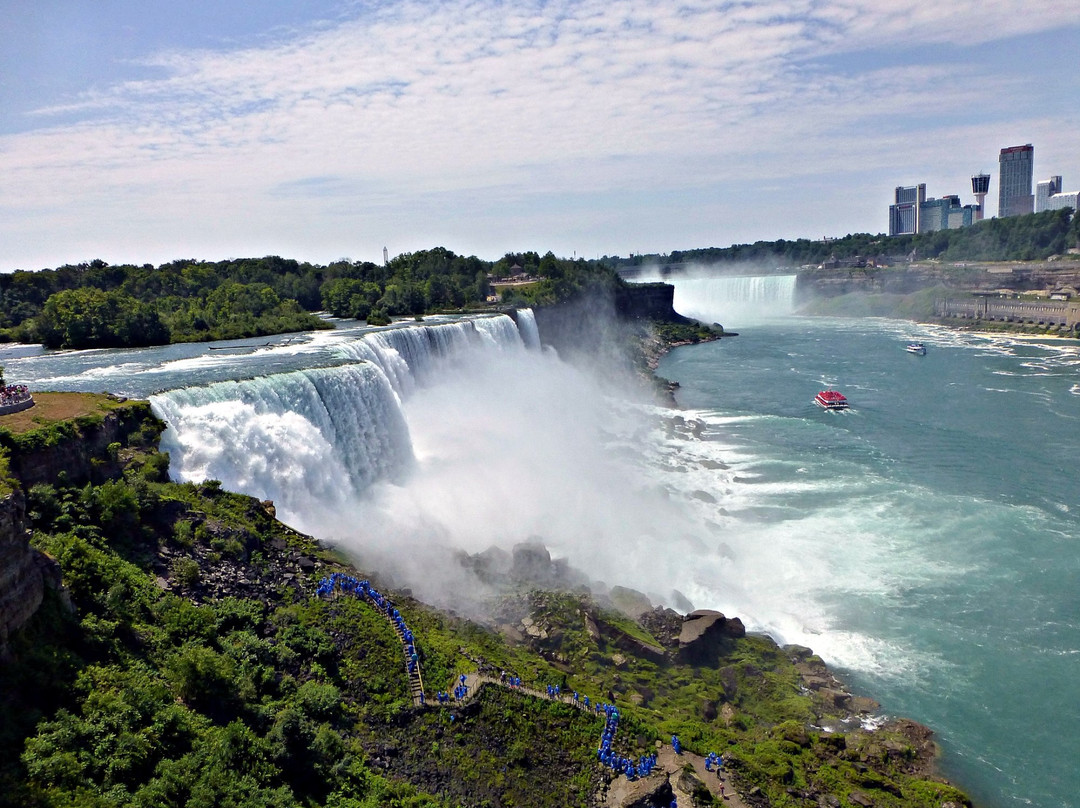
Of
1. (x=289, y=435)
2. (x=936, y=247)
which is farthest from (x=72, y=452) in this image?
(x=936, y=247)

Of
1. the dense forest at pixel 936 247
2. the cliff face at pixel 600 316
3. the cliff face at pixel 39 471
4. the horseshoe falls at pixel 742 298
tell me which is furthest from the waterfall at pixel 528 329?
the dense forest at pixel 936 247

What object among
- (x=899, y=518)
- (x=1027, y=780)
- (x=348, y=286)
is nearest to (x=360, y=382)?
(x=899, y=518)

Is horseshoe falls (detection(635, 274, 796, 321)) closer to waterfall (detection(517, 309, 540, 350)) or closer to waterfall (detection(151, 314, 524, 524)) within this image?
waterfall (detection(517, 309, 540, 350))

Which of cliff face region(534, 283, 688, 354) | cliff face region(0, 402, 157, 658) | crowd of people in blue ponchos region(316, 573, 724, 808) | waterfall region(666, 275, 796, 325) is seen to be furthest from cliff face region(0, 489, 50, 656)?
waterfall region(666, 275, 796, 325)

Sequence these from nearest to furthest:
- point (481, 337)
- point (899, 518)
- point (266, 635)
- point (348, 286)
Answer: point (266, 635) → point (899, 518) → point (481, 337) → point (348, 286)

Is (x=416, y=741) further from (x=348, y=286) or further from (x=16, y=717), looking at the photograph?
(x=348, y=286)

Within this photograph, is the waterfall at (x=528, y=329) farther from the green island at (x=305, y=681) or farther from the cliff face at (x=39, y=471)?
the cliff face at (x=39, y=471)
